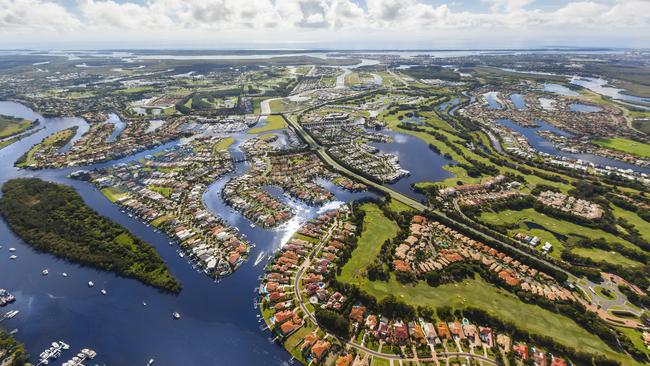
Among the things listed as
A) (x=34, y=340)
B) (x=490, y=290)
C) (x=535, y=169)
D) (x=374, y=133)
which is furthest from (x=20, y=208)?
(x=535, y=169)

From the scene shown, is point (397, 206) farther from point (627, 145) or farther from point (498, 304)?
point (627, 145)

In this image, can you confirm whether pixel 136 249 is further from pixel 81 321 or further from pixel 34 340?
pixel 34 340

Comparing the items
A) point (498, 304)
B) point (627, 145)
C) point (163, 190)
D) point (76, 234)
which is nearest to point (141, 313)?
point (76, 234)

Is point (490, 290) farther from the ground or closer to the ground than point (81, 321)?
farther from the ground

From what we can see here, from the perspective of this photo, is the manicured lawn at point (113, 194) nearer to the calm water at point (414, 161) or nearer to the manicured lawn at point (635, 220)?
the calm water at point (414, 161)

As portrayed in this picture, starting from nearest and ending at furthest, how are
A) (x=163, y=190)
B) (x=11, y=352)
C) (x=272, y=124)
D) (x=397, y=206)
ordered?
Answer: (x=11, y=352) → (x=397, y=206) → (x=163, y=190) → (x=272, y=124)

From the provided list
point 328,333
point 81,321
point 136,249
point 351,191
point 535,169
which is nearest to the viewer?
point 328,333

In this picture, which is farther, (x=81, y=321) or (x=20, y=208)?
(x=20, y=208)
